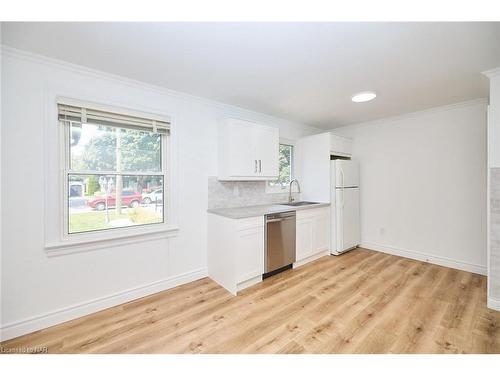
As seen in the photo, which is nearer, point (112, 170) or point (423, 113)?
point (112, 170)

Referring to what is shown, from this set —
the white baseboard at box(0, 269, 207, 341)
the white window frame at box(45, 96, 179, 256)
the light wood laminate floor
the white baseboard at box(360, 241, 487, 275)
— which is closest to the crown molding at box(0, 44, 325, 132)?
the white window frame at box(45, 96, 179, 256)

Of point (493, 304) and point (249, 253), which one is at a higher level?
point (249, 253)

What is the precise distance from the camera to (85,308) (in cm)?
210

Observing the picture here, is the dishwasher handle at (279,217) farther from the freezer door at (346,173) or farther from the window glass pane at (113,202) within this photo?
Answer: the window glass pane at (113,202)

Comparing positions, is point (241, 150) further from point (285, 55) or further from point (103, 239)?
Answer: point (103, 239)

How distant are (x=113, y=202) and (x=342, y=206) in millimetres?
3492

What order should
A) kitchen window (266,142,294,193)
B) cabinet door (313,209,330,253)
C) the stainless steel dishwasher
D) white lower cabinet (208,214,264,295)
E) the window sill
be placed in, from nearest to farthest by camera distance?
the window sill < white lower cabinet (208,214,264,295) < the stainless steel dishwasher < cabinet door (313,209,330,253) < kitchen window (266,142,294,193)

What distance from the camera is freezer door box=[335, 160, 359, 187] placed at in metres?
3.74

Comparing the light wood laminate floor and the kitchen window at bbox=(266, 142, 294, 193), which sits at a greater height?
the kitchen window at bbox=(266, 142, 294, 193)

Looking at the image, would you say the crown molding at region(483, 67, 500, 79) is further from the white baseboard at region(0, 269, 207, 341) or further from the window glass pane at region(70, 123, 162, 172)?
the white baseboard at region(0, 269, 207, 341)

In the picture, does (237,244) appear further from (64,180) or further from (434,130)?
(434,130)

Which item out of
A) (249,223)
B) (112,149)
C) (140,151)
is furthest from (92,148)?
(249,223)

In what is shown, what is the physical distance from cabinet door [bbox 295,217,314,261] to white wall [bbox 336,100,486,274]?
145 cm

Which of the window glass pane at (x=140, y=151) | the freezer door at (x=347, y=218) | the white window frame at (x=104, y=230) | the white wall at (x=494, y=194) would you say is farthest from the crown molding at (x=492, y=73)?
the window glass pane at (x=140, y=151)
